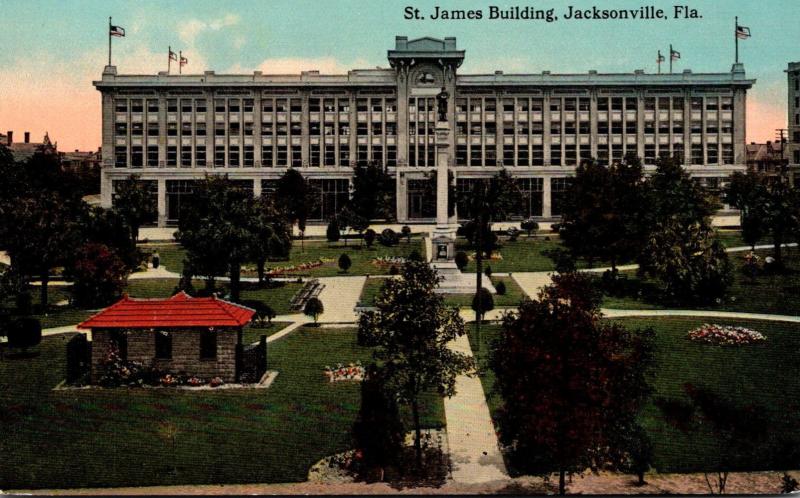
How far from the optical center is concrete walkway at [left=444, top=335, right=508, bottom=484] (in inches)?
782

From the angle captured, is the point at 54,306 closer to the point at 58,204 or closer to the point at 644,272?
the point at 58,204

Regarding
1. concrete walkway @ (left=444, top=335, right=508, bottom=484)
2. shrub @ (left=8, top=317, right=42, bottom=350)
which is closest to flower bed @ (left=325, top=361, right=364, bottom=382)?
concrete walkway @ (left=444, top=335, right=508, bottom=484)

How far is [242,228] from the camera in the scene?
114ft

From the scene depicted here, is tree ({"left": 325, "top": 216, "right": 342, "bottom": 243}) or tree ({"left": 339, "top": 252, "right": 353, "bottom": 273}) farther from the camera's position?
tree ({"left": 325, "top": 216, "right": 342, "bottom": 243})

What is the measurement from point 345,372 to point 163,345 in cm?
654

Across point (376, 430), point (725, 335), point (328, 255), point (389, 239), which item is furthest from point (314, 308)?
point (725, 335)

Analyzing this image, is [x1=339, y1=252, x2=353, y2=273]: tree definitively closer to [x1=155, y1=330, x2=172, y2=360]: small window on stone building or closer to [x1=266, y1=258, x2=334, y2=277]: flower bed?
[x1=266, y1=258, x2=334, y2=277]: flower bed

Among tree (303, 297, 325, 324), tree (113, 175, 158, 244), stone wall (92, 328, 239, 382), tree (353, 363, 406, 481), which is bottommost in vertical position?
tree (353, 363, 406, 481)

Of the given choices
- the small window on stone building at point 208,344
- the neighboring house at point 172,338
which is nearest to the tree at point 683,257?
the neighboring house at point 172,338

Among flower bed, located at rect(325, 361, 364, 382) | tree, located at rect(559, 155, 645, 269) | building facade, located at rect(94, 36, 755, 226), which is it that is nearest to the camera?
flower bed, located at rect(325, 361, 364, 382)

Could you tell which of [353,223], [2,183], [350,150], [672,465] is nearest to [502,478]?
[672,465]

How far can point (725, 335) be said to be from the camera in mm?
29984

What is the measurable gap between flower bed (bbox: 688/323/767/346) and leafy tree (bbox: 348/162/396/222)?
149 ft

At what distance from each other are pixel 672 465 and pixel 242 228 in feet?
71.8
